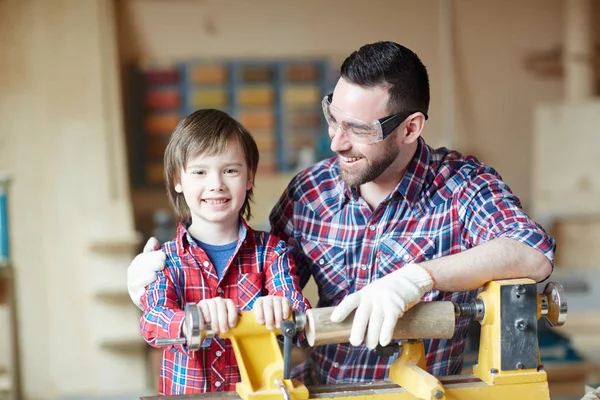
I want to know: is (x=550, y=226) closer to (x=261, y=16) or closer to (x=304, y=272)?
(x=261, y=16)

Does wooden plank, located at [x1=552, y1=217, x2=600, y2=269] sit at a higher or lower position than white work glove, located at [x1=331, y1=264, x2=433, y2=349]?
lower

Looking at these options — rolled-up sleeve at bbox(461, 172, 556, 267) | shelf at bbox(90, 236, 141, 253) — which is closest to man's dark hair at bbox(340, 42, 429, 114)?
rolled-up sleeve at bbox(461, 172, 556, 267)

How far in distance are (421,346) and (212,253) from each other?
549 mm

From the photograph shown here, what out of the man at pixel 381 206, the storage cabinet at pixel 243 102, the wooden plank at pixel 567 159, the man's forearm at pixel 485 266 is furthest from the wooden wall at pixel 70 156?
the man's forearm at pixel 485 266

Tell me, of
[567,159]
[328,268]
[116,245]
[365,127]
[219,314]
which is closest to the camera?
[219,314]

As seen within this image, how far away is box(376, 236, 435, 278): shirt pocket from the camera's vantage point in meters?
2.03

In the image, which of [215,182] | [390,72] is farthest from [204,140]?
[390,72]

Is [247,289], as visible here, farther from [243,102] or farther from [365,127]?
[243,102]

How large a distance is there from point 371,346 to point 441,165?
27.3 inches

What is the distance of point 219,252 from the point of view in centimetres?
193

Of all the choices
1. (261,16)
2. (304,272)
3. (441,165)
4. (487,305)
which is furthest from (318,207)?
(261,16)

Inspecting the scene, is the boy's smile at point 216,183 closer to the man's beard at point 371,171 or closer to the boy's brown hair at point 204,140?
the boy's brown hair at point 204,140

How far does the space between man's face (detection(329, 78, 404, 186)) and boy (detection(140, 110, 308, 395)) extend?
0.22 metres

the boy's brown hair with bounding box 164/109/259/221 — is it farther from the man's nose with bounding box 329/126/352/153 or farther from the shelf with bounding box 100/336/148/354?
the shelf with bounding box 100/336/148/354
